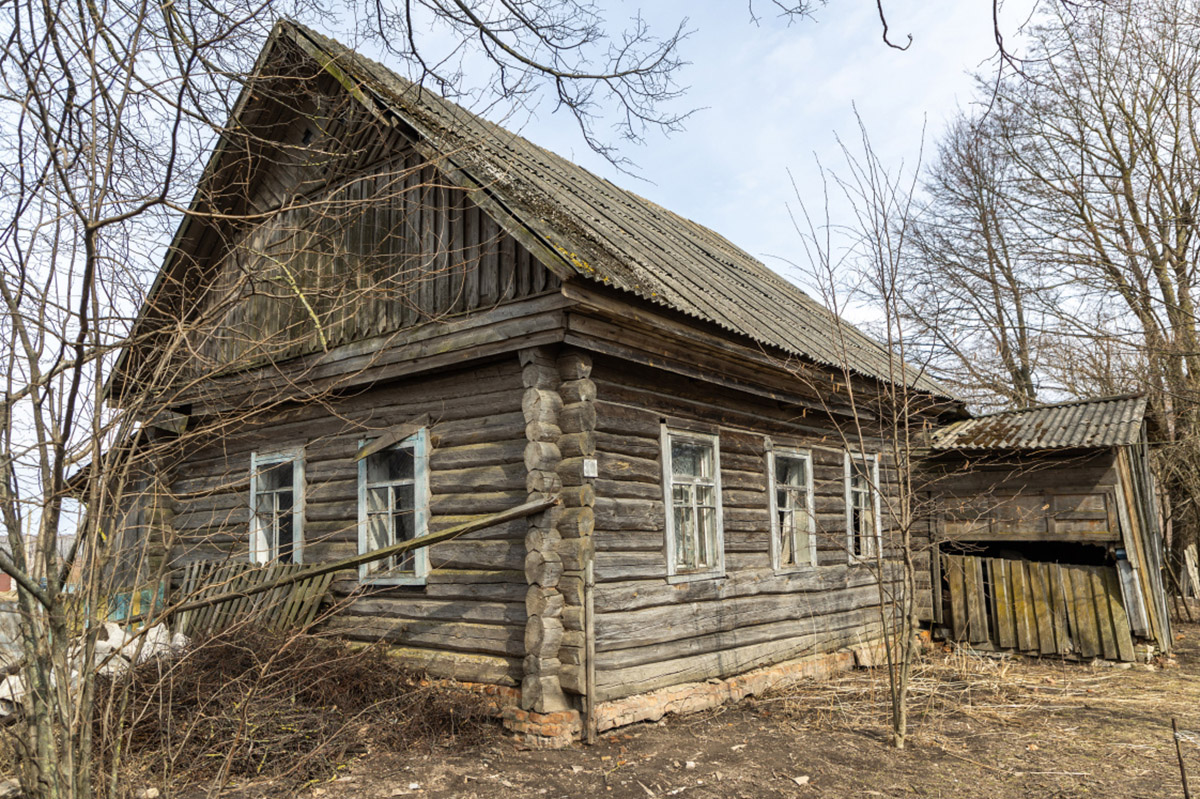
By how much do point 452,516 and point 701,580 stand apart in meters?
2.42

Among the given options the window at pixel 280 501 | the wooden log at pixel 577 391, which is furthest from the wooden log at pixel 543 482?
the window at pixel 280 501

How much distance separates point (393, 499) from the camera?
8.21 meters

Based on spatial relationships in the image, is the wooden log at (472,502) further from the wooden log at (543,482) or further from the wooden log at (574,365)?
the wooden log at (574,365)

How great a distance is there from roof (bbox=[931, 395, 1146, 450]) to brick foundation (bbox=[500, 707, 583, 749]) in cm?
759

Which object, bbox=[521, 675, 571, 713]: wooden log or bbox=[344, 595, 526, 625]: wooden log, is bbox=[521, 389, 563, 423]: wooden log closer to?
bbox=[344, 595, 526, 625]: wooden log

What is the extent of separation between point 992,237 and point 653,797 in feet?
64.0

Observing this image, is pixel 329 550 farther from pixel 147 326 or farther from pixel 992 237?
pixel 992 237

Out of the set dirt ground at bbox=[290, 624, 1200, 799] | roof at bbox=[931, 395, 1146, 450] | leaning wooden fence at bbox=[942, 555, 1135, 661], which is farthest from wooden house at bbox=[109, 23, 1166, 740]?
roof at bbox=[931, 395, 1146, 450]

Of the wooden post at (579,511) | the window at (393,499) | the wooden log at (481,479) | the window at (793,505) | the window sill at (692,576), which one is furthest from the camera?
the window at (793,505)

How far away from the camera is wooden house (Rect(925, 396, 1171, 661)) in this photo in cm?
1057

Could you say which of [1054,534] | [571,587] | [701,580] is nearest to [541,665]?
[571,587]

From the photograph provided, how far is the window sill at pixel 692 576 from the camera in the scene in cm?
766

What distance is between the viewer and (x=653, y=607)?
291 inches

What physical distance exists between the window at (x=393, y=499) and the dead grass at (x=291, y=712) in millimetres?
822
